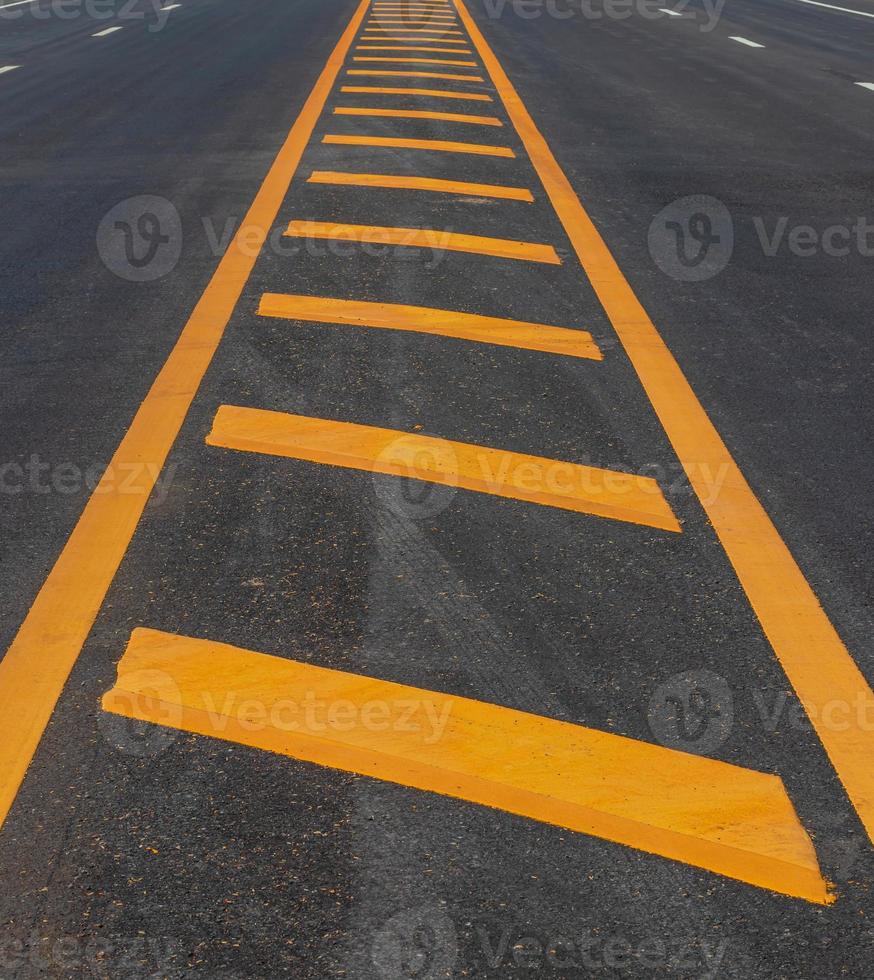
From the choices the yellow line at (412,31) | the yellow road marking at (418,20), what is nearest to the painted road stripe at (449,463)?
the yellow line at (412,31)

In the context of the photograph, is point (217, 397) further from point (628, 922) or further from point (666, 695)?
point (628, 922)

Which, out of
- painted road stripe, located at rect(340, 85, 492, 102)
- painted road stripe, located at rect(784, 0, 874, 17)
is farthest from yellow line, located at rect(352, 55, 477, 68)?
painted road stripe, located at rect(784, 0, 874, 17)

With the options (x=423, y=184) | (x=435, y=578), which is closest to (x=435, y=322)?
(x=435, y=578)

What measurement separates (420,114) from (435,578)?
9.18 m

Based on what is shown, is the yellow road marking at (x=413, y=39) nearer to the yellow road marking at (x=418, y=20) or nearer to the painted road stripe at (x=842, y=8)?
the yellow road marking at (x=418, y=20)

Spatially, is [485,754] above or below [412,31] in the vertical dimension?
above

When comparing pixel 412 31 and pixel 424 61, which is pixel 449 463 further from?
pixel 412 31

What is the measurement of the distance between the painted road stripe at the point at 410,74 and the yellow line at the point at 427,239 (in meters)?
7.26

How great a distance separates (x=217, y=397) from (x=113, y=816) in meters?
2.77

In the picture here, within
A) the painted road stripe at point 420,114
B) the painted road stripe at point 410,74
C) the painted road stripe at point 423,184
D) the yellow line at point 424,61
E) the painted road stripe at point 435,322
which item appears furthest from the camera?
the yellow line at point 424,61

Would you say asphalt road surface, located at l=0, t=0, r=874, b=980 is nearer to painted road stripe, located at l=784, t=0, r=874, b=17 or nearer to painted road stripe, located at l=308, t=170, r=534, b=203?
painted road stripe, located at l=308, t=170, r=534, b=203

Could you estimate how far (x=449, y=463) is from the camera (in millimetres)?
4891

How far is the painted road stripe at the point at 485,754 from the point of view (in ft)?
9.80

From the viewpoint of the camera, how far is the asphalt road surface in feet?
9.14
